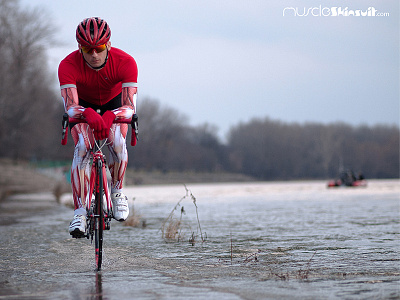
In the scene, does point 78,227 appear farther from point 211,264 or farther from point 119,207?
point 211,264

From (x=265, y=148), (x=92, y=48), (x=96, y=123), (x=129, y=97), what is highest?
(x=265, y=148)

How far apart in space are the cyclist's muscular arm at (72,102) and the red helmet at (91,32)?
1.57 ft

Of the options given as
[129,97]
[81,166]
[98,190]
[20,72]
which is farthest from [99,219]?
[20,72]

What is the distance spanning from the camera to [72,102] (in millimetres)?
6793

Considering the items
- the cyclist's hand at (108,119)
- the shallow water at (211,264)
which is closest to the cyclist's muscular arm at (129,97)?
the cyclist's hand at (108,119)

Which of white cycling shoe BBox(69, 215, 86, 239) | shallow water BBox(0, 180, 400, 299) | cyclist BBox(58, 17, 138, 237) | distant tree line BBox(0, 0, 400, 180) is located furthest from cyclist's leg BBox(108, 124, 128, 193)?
distant tree line BBox(0, 0, 400, 180)

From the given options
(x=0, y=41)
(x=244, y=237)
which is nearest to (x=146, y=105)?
(x=0, y=41)

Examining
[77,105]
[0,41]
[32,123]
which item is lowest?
[77,105]

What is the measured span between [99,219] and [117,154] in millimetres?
826

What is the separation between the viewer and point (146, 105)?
5349 inches

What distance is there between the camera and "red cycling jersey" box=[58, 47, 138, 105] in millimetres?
6906

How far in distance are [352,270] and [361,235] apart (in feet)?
12.4

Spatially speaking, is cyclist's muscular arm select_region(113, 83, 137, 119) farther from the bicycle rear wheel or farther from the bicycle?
the bicycle rear wheel

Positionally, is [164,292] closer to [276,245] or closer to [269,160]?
[276,245]
